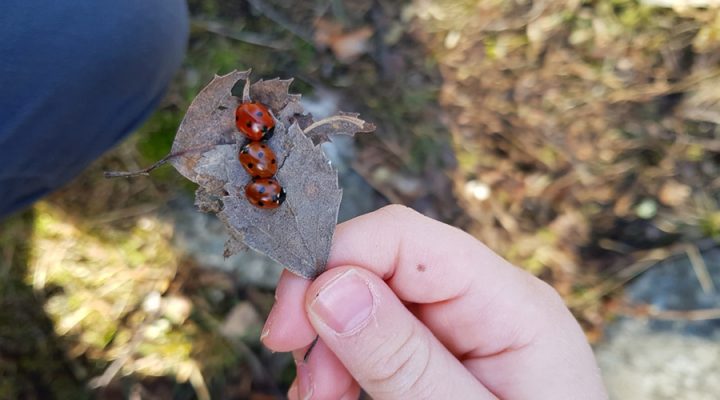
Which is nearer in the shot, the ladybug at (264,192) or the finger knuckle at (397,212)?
the ladybug at (264,192)

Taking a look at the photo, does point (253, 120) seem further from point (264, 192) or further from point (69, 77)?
point (69, 77)

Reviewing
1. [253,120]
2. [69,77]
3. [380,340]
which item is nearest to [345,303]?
[380,340]

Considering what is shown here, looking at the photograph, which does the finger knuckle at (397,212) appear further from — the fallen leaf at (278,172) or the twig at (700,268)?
the twig at (700,268)

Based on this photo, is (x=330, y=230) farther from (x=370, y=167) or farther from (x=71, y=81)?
(x=370, y=167)

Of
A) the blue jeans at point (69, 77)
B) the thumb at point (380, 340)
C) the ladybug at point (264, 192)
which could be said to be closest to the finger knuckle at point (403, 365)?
the thumb at point (380, 340)

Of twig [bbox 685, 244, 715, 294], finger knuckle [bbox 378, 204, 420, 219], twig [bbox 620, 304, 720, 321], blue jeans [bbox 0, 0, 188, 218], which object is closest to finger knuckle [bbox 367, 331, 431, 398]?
finger knuckle [bbox 378, 204, 420, 219]
